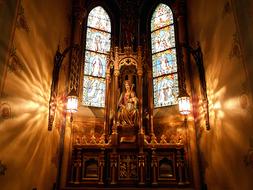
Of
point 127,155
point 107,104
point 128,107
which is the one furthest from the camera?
point 107,104

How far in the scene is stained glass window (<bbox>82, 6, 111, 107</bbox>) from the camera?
8961 mm

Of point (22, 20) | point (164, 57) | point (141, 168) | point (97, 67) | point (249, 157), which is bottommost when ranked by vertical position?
point (141, 168)

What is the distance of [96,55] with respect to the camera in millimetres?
9648

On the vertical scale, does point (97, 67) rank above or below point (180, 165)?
above

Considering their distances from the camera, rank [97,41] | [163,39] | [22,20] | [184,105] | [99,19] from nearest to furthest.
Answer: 1. [22,20]
2. [184,105]
3. [163,39]
4. [97,41]
5. [99,19]

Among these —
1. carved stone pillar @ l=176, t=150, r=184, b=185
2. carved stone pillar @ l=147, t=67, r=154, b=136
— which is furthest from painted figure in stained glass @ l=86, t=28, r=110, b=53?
carved stone pillar @ l=176, t=150, r=184, b=185

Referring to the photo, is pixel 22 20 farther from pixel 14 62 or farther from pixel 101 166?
pixel 101 166

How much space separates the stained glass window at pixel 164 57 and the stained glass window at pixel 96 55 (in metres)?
1.69

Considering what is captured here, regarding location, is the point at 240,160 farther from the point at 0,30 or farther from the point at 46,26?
the point at 46,26

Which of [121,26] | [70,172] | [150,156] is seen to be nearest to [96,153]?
[70,172]

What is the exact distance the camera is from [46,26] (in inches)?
273

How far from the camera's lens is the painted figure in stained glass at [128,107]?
770cm

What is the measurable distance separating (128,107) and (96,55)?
106 inches

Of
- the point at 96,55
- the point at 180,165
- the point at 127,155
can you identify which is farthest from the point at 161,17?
the point at 180,165
